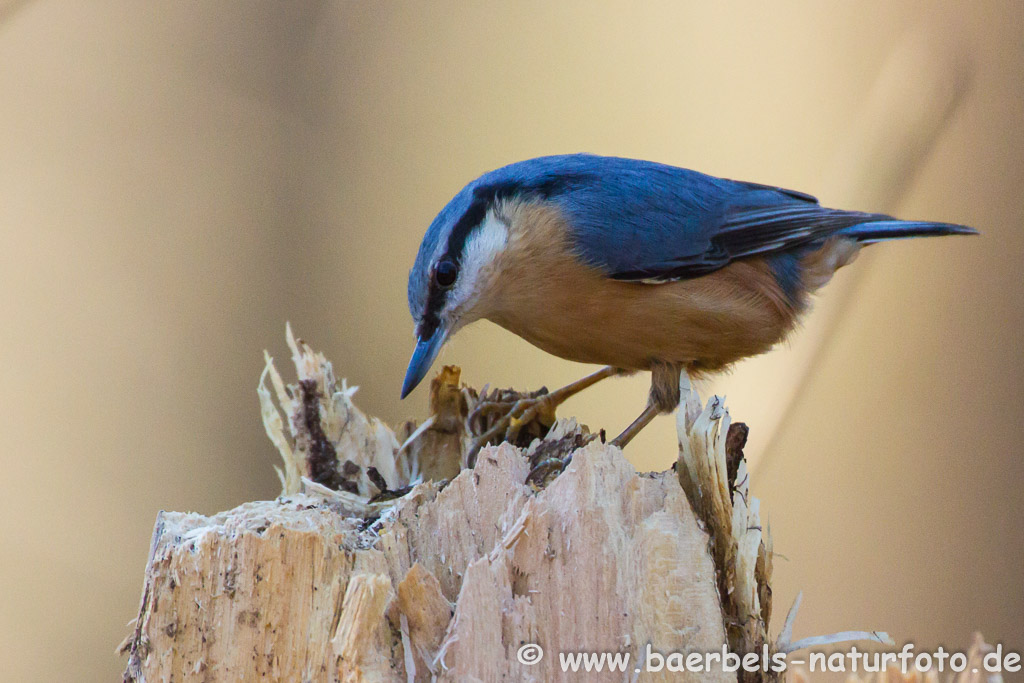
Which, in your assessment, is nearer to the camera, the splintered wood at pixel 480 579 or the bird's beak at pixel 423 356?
the splintered wood at pixel 480 579

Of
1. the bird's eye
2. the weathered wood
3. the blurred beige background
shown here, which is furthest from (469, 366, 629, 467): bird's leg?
the blurred beige background

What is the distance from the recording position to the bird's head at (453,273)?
1.64 meters

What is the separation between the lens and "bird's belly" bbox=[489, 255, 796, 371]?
5.44 feet

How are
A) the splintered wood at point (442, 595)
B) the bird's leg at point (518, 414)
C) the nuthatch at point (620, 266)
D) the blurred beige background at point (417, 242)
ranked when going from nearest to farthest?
the splintered wood at point (442, 595)
the bird's leg at point (518, 414)
the nuthatch at point (620, 266)
the blurred beige background at point (417, 242)

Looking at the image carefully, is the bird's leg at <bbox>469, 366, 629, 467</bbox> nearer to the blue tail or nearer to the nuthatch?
the nuthatch

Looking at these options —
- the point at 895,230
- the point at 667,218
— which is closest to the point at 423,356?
the point at 667,218

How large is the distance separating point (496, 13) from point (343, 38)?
0.50 m

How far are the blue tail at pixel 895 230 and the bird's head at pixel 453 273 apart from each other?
75cm

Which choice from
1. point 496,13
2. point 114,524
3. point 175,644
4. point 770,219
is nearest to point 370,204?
point 496,13

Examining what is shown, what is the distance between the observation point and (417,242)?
272cm

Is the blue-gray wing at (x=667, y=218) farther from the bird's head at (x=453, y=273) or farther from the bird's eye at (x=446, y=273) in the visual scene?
the bird's eye at (x=446, y=273)

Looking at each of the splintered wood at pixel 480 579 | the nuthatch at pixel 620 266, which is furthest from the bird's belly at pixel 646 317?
the splintered wood at pixel 480 579

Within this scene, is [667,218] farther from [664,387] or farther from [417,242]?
[417,242]

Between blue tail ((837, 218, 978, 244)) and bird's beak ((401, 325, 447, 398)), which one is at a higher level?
blue tail ((837, 218, 978, 244))
